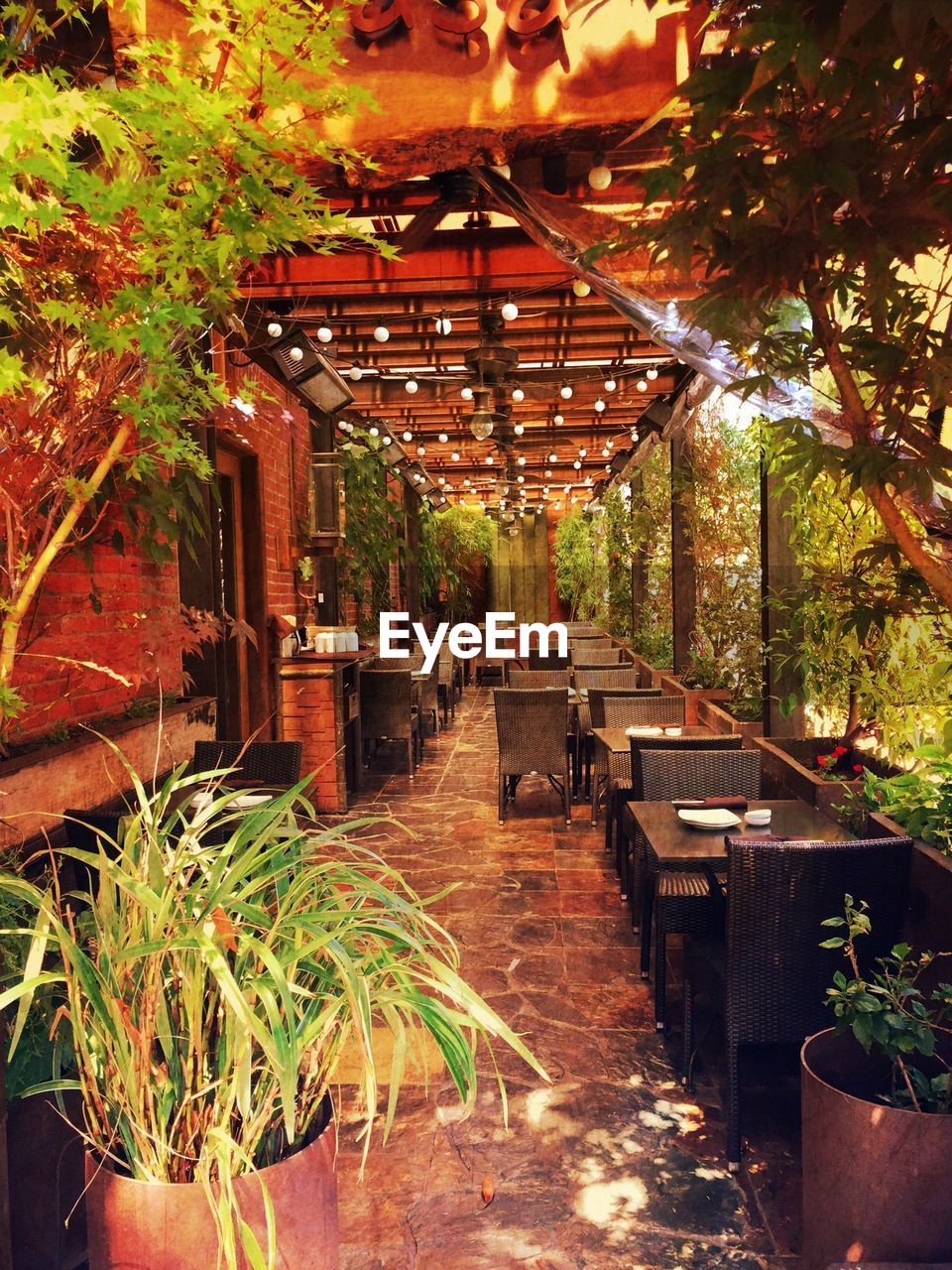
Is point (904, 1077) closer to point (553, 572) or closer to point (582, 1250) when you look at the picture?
point (582, 1250)

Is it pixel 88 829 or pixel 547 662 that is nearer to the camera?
pixel 88 829

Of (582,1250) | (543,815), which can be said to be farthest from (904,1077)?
(543,815)

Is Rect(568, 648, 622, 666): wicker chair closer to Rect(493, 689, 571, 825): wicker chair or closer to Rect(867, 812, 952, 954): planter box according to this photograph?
Rect(493, 689, 571, 825): wicker chair

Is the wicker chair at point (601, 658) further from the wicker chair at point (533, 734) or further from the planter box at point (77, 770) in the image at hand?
the planter box at point (77, 770)

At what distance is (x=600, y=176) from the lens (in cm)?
A: 306

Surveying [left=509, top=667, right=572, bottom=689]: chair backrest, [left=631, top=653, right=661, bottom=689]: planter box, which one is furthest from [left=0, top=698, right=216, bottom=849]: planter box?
[left=631, top=653, right=661, bottom=689]: planter box

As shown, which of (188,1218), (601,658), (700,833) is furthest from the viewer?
(601,658)

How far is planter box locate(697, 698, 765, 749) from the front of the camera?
232 inches

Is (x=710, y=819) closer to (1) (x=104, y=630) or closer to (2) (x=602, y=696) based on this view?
(1) (x=104, y=630)

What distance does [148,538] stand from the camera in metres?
2.86

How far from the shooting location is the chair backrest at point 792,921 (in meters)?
2.58

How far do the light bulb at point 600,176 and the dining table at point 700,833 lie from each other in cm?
200

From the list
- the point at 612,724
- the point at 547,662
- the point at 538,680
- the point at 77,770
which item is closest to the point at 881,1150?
the point at 77,770

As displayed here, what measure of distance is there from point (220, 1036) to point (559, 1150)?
1576mm
